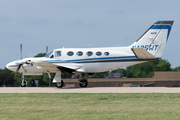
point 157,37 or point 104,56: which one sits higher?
point 157,37

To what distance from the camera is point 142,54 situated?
26391 millimetres

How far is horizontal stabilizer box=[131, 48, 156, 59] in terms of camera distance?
25906mm

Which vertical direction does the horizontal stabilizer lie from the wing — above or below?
above

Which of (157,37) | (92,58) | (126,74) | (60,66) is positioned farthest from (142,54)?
(126,74)

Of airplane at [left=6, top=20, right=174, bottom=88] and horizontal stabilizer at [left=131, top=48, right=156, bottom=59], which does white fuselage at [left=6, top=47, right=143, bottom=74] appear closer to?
airplane at [left=6, top=20, right=174, bottom=88]

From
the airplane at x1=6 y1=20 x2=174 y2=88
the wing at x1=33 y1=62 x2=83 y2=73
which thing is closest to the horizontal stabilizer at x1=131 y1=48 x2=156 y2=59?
the airplane at x1=6 y1=20 x2=174 y2=88

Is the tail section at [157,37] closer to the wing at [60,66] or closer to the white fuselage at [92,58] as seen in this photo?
the white fuselage at [92,58]

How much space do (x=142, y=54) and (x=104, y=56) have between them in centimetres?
373

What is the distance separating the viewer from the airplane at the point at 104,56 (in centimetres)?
2734

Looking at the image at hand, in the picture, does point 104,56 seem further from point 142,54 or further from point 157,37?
point 157,37

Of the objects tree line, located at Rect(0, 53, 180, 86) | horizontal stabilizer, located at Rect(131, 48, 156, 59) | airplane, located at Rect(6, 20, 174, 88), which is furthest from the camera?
tree line, located at Rect(0, 53, 180, 86)

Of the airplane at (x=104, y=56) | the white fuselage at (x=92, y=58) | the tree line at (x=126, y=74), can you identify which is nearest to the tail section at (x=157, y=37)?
the airplane at (x=104, y=56)

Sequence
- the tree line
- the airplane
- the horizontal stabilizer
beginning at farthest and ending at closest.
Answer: the tree line, the airplane, the horizontal stabilizer

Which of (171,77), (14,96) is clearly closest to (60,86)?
(14,96)
